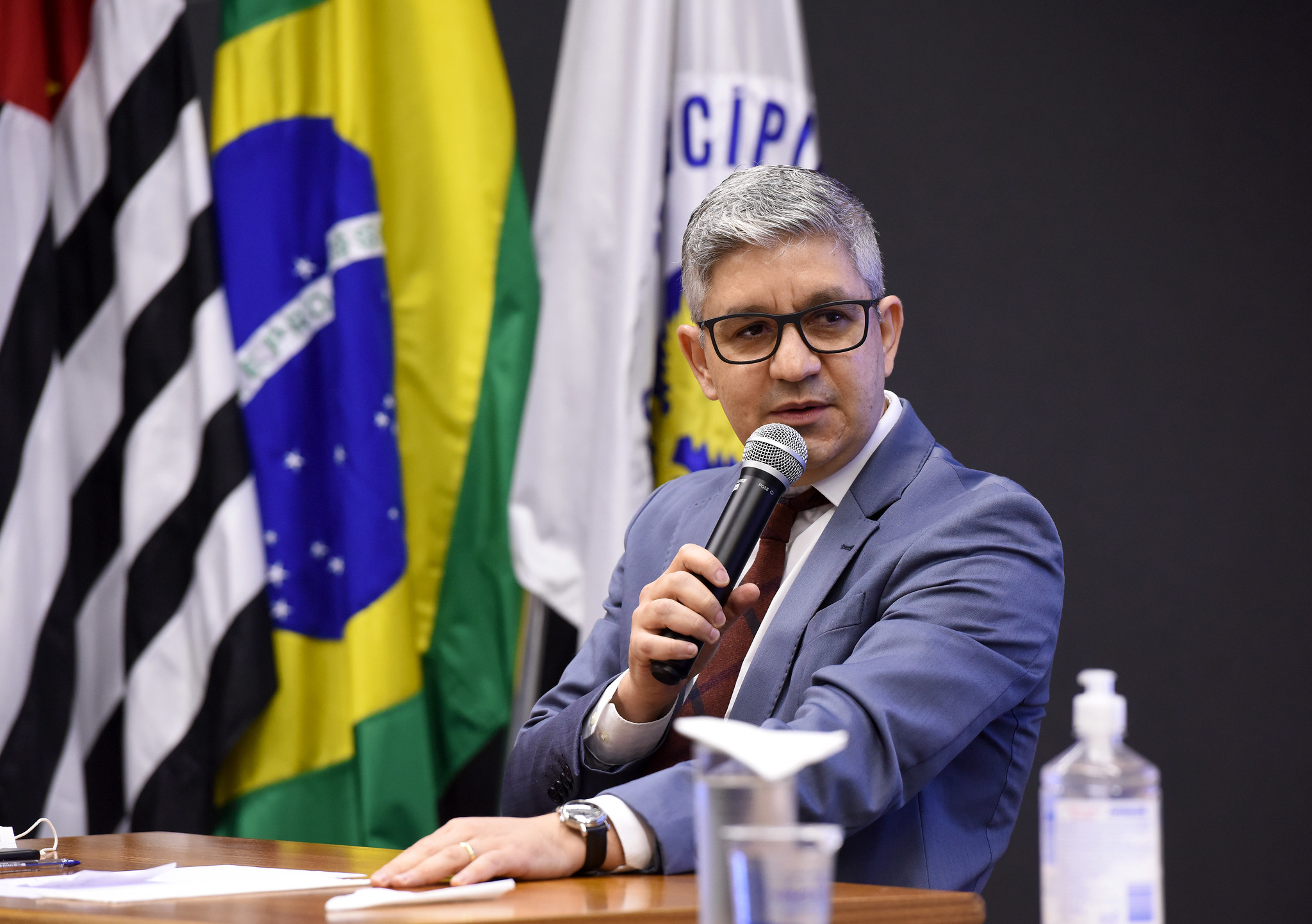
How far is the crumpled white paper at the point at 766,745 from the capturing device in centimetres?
73

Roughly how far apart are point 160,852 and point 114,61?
5.98ft

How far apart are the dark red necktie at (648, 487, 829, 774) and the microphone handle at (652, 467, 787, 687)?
0.24 meters

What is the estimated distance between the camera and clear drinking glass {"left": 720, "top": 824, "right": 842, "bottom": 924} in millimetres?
698

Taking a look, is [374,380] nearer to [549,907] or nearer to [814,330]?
[814,330]

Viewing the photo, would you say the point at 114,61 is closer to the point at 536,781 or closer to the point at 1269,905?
the point at 536,781

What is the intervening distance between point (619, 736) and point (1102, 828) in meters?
0.82

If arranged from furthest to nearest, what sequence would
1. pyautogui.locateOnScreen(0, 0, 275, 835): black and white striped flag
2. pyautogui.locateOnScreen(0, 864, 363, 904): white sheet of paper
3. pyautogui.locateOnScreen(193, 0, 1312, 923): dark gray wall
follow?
pyautogui.locateOnScreen(193, 0, 1312, 923): dark gray wall, pyautogui.locateOnScreen(0, 0, 275, 835): black and white striped flag, pyautogui.locateOnScreen(0, 864, 363, 904): white sheet of paper

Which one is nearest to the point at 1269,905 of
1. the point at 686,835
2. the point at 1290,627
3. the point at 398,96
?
the point at 1290,627

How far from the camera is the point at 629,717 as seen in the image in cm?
149

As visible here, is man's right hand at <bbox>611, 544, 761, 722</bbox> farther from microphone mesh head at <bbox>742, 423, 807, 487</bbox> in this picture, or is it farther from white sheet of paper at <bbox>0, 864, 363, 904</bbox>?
white sheet of paper at <bbox>0, 864, 363, 904</bbox>

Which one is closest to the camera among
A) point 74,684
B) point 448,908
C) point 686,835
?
point 448,908

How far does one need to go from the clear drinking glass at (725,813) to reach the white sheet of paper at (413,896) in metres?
0.31

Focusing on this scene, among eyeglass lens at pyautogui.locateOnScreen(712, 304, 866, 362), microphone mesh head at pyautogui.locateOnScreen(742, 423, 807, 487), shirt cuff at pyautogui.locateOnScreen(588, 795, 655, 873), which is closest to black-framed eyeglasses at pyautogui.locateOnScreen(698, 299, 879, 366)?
eyeglass lens at pyautogui.locateOnScreen(712, 304, 866, 362)

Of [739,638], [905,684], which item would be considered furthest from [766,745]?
[739,638]
